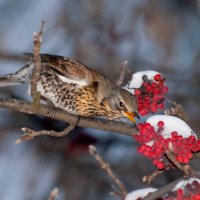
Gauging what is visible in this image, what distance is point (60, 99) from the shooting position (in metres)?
5.13

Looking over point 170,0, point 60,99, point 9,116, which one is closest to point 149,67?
point 170,0

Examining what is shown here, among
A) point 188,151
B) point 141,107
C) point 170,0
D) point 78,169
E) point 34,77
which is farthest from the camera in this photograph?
point 170,0

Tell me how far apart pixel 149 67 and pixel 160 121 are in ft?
11.8

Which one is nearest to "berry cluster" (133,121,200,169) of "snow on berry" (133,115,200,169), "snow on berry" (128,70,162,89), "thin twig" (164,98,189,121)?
"snow on berry" (133,115,200,169)

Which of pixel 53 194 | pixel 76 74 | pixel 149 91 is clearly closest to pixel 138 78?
pixel 149 91

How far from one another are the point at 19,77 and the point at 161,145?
89.9 inches

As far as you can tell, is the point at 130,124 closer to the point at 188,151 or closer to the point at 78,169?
the point at 188,151

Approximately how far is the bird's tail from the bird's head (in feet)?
2.68

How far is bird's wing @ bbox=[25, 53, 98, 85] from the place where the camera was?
5285mm

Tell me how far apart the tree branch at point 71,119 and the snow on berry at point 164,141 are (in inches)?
28.9

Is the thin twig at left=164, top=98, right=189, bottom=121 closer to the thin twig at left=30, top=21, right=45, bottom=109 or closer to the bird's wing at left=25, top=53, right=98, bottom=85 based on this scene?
the thin twig at left=30, top=21, right=45, bottom=109

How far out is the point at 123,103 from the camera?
521 cm

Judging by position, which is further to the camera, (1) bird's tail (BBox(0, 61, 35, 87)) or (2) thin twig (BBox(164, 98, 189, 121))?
(1) bird's tail (BBox(0, 61, 35, 87))

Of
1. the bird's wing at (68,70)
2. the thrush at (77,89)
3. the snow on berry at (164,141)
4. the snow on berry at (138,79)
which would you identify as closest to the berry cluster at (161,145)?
the snow on berry at (164,141)
